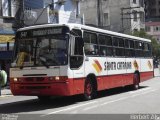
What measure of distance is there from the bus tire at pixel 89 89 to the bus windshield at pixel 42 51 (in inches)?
85.7

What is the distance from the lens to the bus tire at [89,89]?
1778 centimetres

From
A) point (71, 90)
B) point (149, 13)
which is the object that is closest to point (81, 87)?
point (71, 90)

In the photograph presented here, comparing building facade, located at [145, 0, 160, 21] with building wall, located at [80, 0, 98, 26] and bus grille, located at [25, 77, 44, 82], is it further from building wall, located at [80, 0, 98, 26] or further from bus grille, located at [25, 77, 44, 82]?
bus grille, located at [25, 77, 44, 82]

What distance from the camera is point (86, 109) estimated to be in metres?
14.8

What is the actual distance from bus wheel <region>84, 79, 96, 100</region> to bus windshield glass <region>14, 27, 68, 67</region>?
7.25 ft

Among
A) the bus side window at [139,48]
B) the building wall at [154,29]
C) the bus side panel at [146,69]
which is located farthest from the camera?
the building wall at [154,29]

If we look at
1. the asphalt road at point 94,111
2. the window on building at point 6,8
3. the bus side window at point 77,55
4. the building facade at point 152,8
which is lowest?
the asphalt road at point 94,111

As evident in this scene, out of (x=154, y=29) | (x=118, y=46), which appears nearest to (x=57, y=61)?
(x=118, y=46)

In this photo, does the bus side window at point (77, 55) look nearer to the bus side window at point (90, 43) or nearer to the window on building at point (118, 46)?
→ the bus side window at point (90, 43)

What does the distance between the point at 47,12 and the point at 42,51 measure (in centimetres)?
2460

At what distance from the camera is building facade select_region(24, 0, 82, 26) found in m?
38.9

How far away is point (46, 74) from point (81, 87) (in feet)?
5.50

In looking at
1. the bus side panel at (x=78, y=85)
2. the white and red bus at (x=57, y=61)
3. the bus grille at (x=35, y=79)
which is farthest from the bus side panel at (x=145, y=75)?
the bus grille at (x=35, y=79)

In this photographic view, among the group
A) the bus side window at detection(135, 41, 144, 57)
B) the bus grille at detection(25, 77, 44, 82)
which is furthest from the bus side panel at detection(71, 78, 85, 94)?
the bus side window at detection(135, 41, 144, 57)
